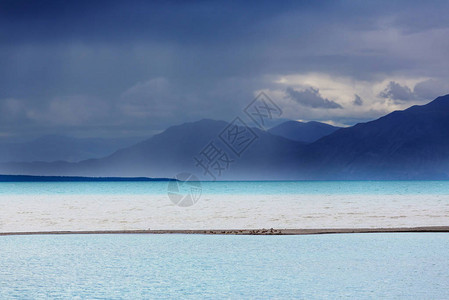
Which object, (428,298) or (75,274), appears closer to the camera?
(428,298)

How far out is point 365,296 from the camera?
1230cm

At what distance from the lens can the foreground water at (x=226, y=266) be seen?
12883 millimetres

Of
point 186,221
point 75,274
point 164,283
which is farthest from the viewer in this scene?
point 186,221

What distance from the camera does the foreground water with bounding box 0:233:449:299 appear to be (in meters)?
12.9

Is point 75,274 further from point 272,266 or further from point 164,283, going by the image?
point 272,266

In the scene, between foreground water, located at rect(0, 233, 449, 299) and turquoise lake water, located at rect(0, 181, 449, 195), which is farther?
turquoise lake water, located at rect(0, 181, 449, 195)

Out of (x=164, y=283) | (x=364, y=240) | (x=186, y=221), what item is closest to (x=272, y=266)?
(x=164, y=283)

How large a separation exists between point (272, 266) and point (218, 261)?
178 cm

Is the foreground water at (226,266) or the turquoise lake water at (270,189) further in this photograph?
the turquoise lake water at (270,189)

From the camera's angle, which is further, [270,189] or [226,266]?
[270,189]

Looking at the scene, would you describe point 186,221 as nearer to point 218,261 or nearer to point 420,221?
point 420,221

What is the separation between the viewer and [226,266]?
1623 centimetres

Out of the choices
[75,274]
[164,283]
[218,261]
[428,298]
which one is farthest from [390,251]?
[75,274]

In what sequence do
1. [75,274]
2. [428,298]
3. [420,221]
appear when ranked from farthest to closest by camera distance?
[420,221] → [75,274] → [428,298]
